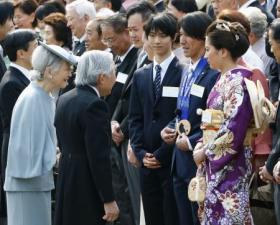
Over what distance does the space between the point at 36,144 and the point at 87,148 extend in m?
0.66

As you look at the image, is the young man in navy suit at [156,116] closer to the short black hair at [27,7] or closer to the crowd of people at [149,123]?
the crowd of people at [149,123]

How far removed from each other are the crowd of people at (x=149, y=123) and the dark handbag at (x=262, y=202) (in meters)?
0.03

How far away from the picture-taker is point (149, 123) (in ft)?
24.9

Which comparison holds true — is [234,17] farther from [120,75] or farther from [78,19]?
[78,19]

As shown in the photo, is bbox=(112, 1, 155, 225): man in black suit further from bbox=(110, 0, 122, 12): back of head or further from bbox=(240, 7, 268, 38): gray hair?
bbox=(110, 0, 122, 12): back of head

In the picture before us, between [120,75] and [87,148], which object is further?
[120,75]

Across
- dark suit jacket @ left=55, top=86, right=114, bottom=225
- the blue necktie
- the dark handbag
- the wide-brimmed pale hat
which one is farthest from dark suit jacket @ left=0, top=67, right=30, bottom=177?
the dark handbag

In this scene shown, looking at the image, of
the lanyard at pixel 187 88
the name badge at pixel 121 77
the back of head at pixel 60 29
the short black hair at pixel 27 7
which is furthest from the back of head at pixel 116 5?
the lanyard at pixel 187 88

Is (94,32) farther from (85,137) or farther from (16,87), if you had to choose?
(85,137)

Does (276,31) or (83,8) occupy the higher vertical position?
(83,8)

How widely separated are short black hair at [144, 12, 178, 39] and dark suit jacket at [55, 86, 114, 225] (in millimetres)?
1270

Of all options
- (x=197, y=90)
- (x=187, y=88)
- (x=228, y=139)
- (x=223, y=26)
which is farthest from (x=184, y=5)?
(x=228, y=139)

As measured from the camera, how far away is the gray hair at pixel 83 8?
9.92 metres

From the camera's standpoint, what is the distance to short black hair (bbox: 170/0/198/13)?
898cm
